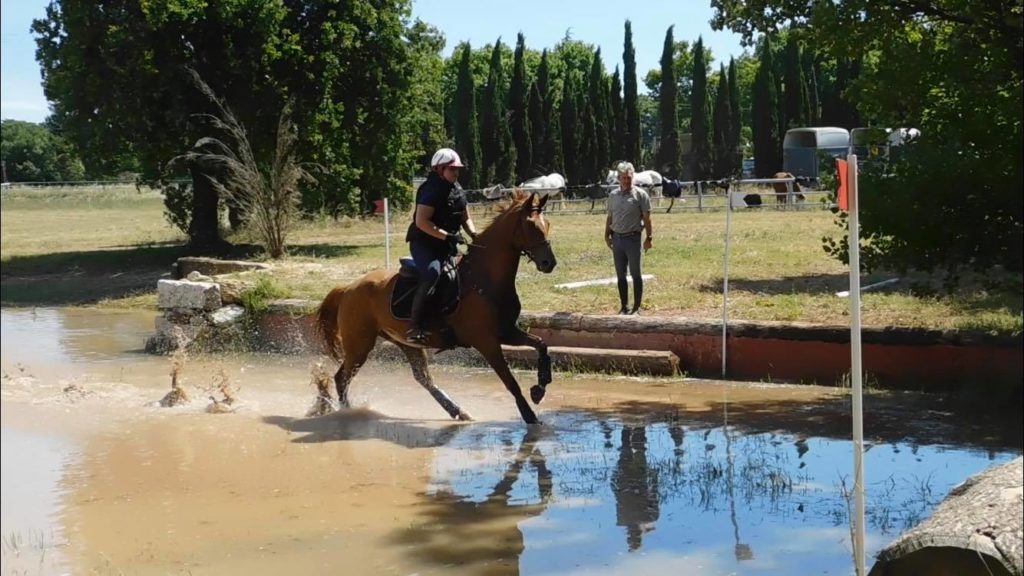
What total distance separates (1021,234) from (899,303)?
318 inches

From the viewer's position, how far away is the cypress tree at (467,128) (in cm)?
4625

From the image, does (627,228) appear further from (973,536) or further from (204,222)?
(204,222)

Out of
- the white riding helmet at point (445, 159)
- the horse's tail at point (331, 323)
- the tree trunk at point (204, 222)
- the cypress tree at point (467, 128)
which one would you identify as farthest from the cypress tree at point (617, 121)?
the white riding helmet at point (445, 159)

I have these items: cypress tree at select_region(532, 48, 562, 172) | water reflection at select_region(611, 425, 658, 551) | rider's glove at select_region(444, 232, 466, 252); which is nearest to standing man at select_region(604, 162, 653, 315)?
rider's glove at select_region(444, 232, 466, 252)

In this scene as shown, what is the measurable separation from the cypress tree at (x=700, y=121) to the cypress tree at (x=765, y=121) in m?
2.53

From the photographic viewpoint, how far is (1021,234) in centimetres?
586

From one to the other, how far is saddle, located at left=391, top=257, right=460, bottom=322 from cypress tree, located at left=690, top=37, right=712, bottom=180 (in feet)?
150

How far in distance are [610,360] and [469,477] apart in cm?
446

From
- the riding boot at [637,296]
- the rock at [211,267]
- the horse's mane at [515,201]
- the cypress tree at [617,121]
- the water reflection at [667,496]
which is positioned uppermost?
the cypress tree at [617,121]

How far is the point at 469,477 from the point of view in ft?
28.0

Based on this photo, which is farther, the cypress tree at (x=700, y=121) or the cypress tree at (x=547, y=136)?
the cypress tree at (x=700, y=121)

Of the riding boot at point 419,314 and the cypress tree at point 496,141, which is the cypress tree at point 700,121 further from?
the riding boot at point 419,314

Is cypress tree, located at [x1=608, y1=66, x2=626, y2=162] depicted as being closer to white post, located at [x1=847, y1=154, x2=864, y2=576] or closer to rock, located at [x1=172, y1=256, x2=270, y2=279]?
rock, located at [x1=172, y1=256, x2=270, y2=279]

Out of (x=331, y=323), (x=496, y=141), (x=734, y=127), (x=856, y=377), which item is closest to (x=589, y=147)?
(x=496, y=141)
